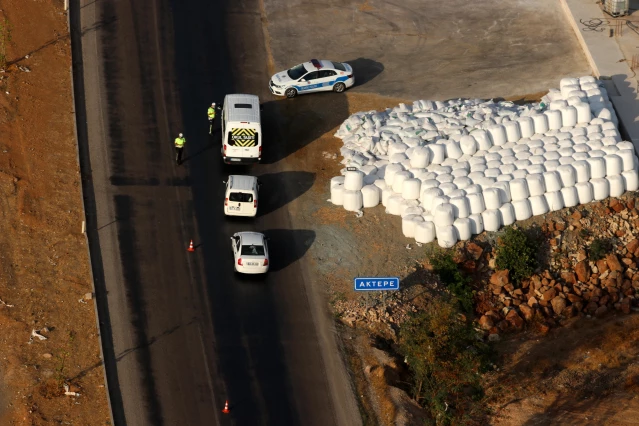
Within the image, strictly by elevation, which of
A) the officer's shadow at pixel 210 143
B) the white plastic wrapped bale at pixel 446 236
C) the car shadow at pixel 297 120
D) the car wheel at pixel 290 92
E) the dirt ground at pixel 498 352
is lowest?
the dirt ground at pixel 498 352

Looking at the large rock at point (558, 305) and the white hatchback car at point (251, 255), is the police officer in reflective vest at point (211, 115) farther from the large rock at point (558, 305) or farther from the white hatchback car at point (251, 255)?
the large rock at point (558, 305)

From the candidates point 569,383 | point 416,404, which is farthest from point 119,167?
point 569,383

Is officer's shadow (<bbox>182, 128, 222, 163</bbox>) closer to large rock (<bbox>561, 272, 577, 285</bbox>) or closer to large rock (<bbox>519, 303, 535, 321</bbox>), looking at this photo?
large rock (<bbox>519, 303, 535, 321</bbox>)

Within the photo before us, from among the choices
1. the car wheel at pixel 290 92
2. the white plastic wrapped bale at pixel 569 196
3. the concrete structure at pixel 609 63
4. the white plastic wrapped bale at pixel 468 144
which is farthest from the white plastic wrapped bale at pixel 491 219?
the car wheel at pixel 290 92

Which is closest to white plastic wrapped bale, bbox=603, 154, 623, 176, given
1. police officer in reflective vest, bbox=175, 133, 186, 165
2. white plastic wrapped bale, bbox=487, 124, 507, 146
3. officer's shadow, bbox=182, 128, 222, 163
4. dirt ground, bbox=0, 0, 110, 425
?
white plastic wrapped bale, bbox=487, 124, 507, 146

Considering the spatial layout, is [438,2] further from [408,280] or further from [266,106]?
[408,280]

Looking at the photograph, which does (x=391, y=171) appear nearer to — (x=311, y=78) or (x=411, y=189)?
(x=411, y=189)
